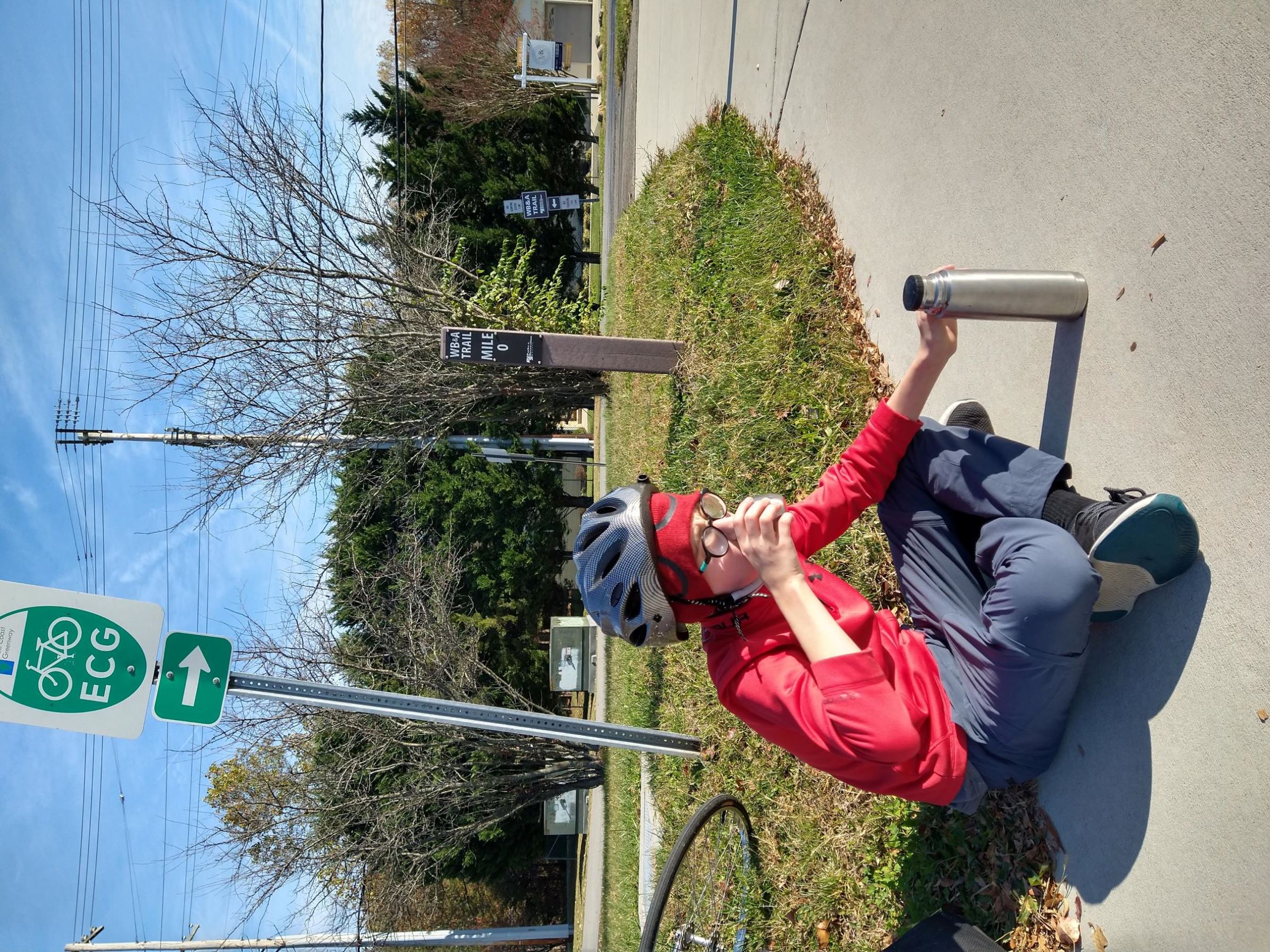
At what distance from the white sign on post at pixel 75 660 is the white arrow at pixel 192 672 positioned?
15 centimetres

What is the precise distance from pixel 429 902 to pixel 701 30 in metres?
13.8

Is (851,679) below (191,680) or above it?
above

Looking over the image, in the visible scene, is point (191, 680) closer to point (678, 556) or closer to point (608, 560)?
point (608, 560)

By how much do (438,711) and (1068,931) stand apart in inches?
122

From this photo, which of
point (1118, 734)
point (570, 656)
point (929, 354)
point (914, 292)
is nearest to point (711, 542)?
point (929, 354)

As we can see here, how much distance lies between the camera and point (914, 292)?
2.78m

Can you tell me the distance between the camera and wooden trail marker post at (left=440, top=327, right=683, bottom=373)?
792 centimetres

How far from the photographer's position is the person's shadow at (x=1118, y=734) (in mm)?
2551

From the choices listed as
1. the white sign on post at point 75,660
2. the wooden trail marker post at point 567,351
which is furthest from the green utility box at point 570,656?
the white sign on post at point 75,660

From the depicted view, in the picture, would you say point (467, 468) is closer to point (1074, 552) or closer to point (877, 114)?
point (877, 114)

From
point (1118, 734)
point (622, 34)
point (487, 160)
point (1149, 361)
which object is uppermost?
point (622, 34)

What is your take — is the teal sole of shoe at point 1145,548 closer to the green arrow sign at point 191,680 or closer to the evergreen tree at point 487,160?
the green arrow sign at point 191,680

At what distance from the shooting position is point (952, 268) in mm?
2816

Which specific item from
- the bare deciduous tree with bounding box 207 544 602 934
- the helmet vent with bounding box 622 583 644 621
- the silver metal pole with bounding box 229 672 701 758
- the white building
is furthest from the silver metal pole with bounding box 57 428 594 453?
the white building
